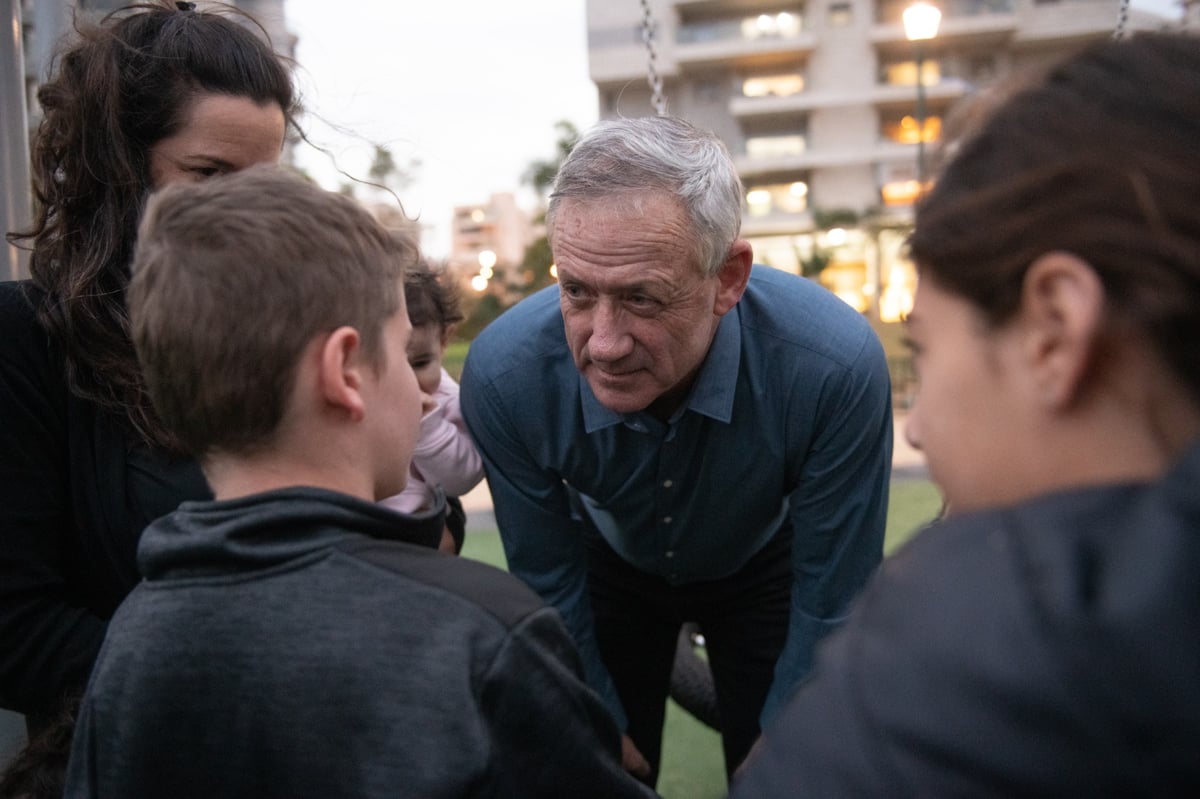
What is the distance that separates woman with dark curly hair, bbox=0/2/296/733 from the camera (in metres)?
1.55

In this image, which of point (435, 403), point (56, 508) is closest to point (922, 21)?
point (435, 403)

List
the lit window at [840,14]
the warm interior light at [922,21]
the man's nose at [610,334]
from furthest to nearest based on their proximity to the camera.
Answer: the lit window at [840,14]
the warm interior light at [922,21]
the man's nose at [610,334]

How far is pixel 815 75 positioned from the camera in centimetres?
4288

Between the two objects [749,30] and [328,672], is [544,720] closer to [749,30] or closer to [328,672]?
[328,672]

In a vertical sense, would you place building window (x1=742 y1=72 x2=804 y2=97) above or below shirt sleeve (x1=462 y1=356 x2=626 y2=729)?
above

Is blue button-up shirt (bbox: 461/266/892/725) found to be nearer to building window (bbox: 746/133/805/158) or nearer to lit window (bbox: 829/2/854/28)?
building window (bbox: 746/133/805/158)

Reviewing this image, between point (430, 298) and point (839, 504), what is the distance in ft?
4.37

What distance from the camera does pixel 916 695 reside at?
0.65m

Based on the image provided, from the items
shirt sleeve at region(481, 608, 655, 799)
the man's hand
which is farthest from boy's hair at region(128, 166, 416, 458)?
the man's hand

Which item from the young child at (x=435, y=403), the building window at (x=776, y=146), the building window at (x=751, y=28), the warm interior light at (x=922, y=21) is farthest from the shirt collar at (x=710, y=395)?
the building window at (x=751, y=28)

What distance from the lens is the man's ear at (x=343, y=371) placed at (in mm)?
1137

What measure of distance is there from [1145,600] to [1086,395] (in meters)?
0.20

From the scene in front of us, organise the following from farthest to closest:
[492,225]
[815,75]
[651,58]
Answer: [492,225]
[815,75]
[651,58]

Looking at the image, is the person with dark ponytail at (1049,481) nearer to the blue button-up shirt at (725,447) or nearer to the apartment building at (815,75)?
the blue button-up shirt at (725,447)
